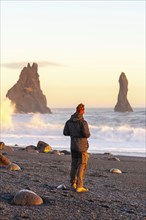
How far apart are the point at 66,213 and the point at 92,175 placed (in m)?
5.75

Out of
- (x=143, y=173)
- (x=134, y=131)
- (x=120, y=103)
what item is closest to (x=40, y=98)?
(x=120, y=103)

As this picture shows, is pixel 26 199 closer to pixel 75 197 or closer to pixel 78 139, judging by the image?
pixel 75 197

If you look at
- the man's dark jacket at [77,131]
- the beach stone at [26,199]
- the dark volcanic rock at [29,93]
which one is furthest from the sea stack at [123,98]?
the beach stone at [26,199]

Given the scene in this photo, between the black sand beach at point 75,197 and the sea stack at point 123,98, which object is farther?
the sea stack at point 123,98

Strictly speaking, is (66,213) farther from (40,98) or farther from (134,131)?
(40,98)

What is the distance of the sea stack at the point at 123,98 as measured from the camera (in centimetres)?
14146

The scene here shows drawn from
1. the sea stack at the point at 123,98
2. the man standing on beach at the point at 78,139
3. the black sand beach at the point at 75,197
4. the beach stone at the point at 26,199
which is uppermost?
the sea stack at the point at 123,98

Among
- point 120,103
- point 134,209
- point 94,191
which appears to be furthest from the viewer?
point 120,103

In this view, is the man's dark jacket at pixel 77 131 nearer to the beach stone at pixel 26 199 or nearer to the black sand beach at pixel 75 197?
the black sand beach at pixel 75 197

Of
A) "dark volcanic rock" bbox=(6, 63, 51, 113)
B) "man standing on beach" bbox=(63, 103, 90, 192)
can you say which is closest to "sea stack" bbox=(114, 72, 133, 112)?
"dark volcanic rock" bbox=(6, 63, 51, 113)

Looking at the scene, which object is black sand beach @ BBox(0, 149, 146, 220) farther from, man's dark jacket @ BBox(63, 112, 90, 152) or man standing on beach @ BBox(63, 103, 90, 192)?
man's dark jacket @ BBox(63, 112, 90, 152)

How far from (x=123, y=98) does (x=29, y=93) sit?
38.0 meters

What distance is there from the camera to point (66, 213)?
22.7 ft

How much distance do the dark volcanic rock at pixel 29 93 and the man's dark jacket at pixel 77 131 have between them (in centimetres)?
14806
